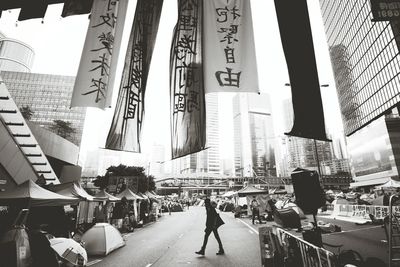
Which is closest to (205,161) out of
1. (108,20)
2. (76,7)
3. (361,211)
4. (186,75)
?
(361,211)

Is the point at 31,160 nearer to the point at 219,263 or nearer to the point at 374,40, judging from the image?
the point at 219,263

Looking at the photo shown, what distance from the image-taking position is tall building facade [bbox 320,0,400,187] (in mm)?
59312

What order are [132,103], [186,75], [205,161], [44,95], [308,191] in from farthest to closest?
[205,161] → [44,95] → [308,191] → [132,103] → [186,75]

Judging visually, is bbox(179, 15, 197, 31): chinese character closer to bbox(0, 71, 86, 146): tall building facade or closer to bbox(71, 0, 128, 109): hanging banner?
bbox(71, 0, 128, 109): hanging banner

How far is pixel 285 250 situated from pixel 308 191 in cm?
208

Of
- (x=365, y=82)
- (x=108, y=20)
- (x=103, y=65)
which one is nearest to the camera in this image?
(x=103, y=65)

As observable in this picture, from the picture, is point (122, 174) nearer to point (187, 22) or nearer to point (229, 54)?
point (187, 22)

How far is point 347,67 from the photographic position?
80812 millimetres

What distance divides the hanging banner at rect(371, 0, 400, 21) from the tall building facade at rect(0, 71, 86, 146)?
91989mm

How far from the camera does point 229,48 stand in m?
5.28

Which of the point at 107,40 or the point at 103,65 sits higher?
the point at 107,40

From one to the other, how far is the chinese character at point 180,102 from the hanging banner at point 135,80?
98 centimetres

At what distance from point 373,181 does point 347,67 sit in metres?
39.3

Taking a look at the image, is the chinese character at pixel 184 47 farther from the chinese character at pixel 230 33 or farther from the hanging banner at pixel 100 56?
the hanging banner at pixel 100 56
